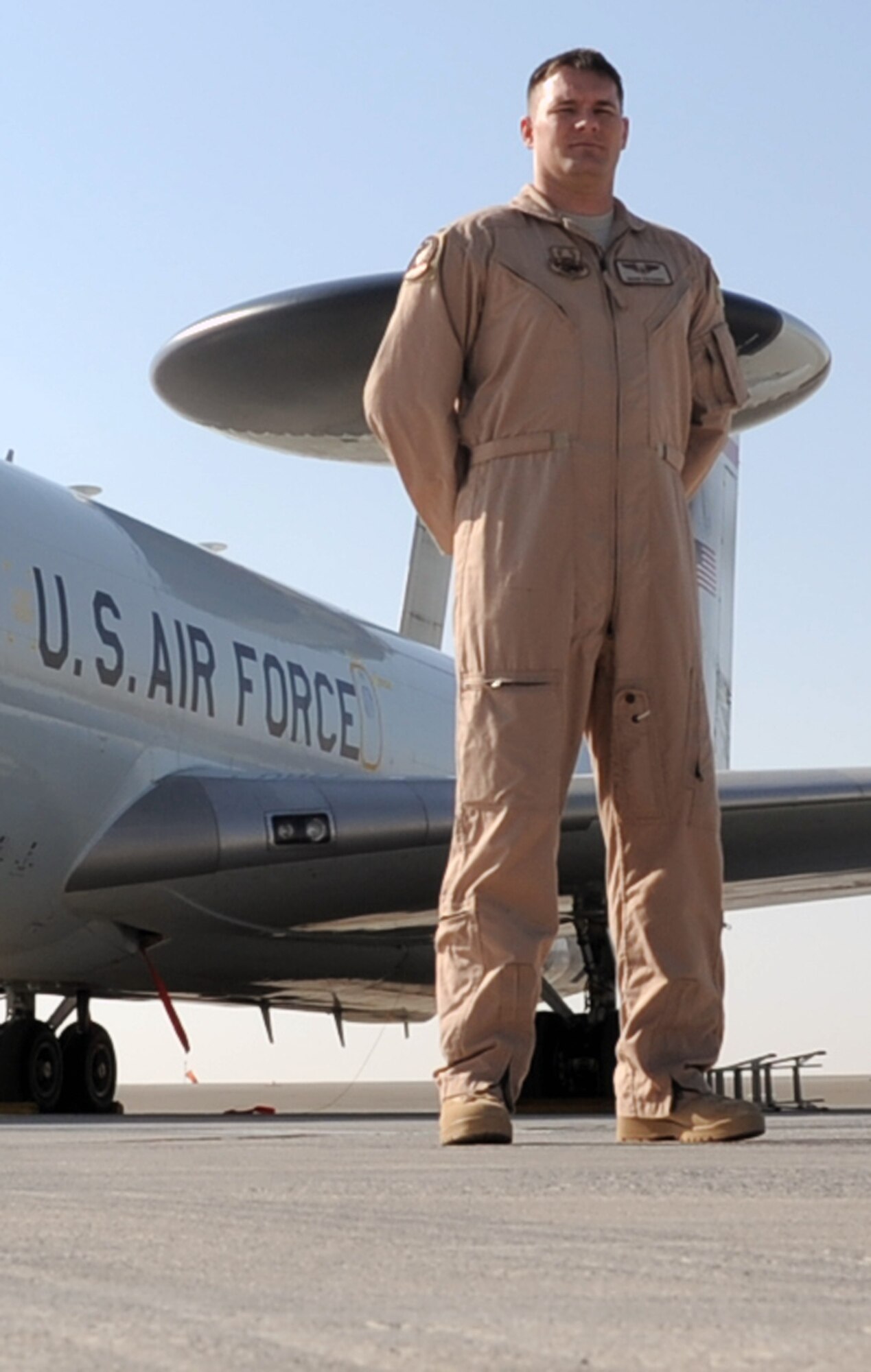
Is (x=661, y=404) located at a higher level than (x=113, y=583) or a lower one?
lower

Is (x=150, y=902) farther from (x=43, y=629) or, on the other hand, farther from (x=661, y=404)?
(x=661, y=404)

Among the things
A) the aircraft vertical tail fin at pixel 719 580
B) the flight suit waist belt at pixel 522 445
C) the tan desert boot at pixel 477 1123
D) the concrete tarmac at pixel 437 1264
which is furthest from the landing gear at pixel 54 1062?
the concrete tarmac at pixel 437 1264

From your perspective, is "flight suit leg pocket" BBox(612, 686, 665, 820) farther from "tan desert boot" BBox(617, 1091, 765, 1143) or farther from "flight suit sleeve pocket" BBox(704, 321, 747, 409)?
"flight suit sleeve pocket" BBox(704, 321, 747, 409)

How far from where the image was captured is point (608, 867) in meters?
3.94

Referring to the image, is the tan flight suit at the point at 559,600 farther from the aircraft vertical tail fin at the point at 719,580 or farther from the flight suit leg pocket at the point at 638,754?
the aircraft vertical tail fin at the point at 719,580

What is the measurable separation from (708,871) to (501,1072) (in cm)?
57

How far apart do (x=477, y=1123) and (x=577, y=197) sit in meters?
1.71

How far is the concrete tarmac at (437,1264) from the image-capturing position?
1075 mm

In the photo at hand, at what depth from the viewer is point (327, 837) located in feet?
32.0

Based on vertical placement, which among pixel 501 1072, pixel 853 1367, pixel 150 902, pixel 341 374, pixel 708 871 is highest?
pixel 341 374

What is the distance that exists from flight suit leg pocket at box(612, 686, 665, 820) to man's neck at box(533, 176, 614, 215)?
35.7 inches

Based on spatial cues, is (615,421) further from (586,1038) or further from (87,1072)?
(87,1072)

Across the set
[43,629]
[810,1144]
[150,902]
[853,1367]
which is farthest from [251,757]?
[853,1367]

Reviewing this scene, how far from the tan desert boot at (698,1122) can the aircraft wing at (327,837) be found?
5.49 metres
